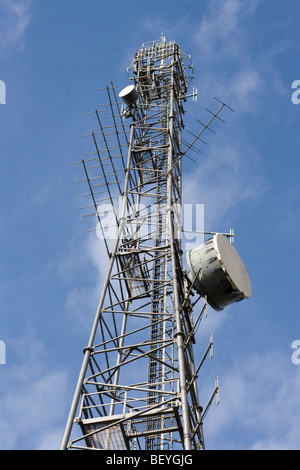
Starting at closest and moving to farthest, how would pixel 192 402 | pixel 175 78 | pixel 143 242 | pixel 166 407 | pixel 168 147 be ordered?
pixel 166 407 → pixel 192 402 → pixel 143 242 → pixel 168 147 → pixel 175 78

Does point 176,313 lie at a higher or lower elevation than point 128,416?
higher

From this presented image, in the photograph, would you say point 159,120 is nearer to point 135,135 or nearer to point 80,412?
point 135,135

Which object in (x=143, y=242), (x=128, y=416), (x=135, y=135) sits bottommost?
(x=128, y=416)

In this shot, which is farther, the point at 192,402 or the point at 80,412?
the point at 192,402

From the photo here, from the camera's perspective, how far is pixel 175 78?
1227 inches

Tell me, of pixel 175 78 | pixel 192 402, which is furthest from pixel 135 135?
pixel 192 402

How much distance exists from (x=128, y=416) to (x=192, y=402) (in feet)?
9.58
